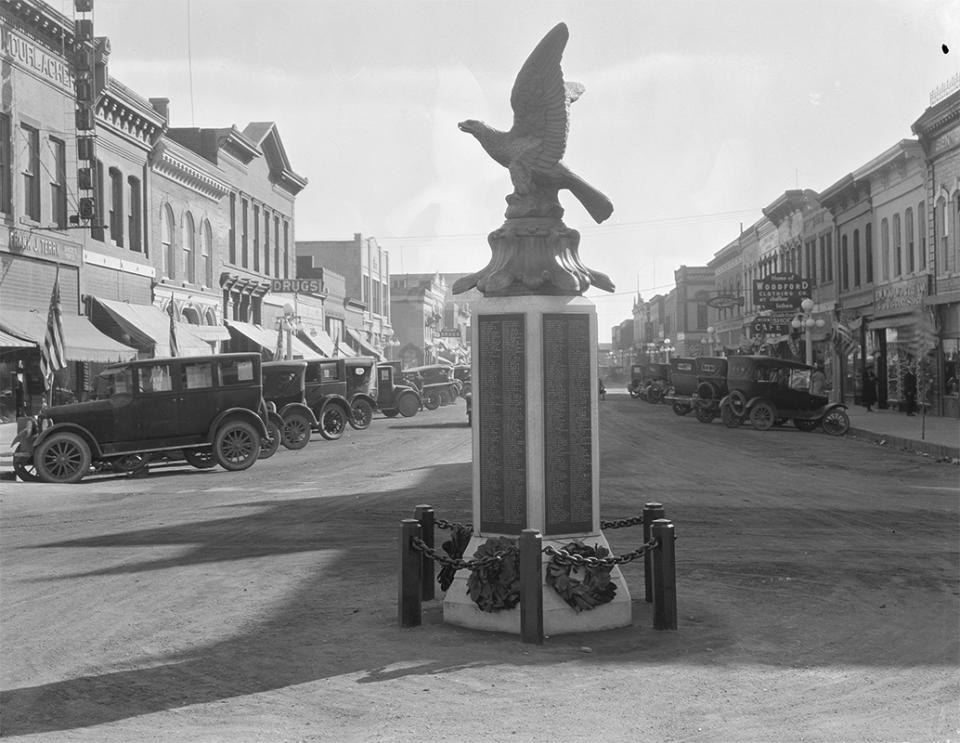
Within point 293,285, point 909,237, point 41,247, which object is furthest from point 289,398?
point 909,237

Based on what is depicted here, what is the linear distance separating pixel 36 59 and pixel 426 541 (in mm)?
25479

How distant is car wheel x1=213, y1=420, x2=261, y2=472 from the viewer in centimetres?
1984

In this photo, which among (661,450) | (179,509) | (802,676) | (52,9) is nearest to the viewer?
(802,676)

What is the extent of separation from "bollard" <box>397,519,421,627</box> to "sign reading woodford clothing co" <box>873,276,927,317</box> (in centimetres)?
3117

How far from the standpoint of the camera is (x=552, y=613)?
745 centimetres

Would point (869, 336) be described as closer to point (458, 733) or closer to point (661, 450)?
point (661, 450)

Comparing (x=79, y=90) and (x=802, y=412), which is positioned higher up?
(x=79, y=90)

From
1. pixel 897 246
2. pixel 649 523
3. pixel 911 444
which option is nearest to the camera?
pixel 649 523

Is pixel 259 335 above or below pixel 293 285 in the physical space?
below

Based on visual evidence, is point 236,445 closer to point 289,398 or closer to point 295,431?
point 295,431

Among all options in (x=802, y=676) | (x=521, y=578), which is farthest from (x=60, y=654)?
(x=802, y=676)

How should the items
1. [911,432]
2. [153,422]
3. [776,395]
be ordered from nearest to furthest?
[153,422] → [911,432] → [776,395]

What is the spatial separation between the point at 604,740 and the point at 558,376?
284 cm

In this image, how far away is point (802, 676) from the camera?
643cm
